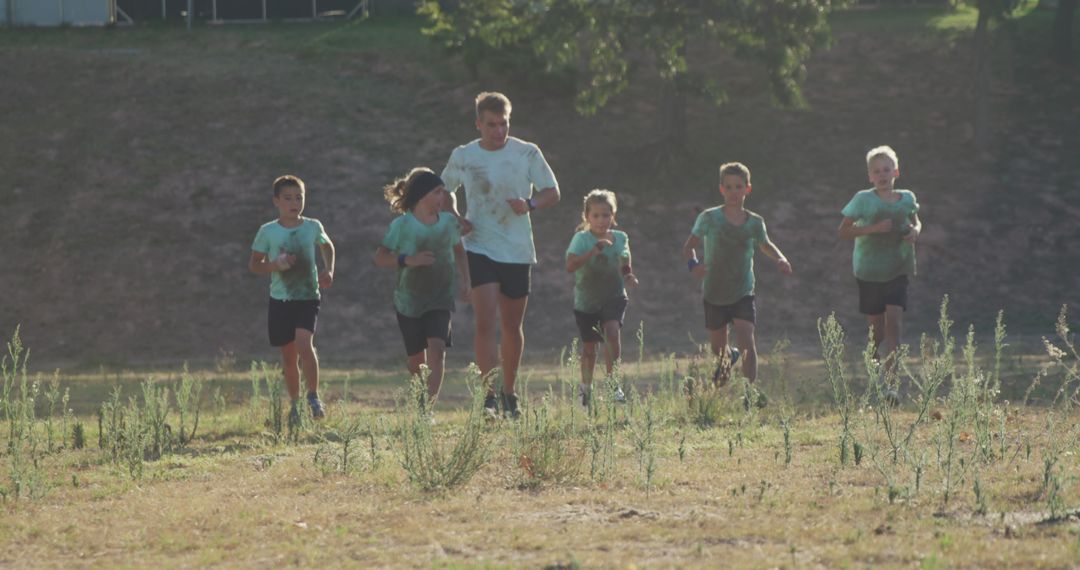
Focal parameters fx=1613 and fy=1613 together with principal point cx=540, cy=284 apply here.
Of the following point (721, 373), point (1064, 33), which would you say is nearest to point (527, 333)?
point (721, 373)

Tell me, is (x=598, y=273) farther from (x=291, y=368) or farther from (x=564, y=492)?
(x=564, y=492)

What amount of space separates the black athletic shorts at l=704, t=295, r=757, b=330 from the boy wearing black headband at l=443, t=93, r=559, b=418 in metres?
1.78

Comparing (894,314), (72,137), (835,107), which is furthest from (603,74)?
(894,314)

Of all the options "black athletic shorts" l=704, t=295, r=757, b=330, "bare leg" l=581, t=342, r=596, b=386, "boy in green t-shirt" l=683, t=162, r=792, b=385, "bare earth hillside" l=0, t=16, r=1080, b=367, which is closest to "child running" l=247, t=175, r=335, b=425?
"bare leg" l=581, t=342, r=596, b=386

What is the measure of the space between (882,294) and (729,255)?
1.19 m

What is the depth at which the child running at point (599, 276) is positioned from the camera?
11289 millimetres

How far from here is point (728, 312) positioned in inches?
447

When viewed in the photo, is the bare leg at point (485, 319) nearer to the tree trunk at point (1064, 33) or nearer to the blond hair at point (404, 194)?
the blond hair at point (404, 194)

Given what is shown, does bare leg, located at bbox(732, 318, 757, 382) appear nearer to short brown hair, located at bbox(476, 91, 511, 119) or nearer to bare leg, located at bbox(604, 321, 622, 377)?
bare leg, located at bbox(604, 321, 622, 377)

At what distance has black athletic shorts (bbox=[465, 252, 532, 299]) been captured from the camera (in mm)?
10070

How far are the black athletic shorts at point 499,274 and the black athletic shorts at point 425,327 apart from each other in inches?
11.9

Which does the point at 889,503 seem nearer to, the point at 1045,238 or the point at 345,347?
the point at 345,347

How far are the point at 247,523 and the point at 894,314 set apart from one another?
6220 millimetres

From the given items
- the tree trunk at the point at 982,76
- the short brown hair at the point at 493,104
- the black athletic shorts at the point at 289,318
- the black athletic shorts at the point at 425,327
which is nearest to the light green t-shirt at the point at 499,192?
the short brown hair at the point at 493,104
